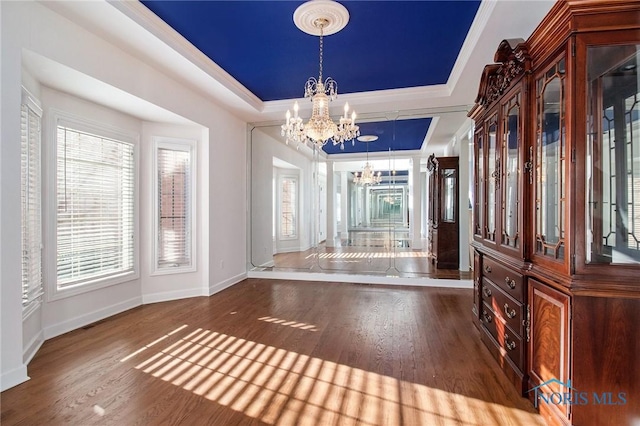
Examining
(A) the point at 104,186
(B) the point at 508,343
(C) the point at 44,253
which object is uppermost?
(A) the point at 104,186

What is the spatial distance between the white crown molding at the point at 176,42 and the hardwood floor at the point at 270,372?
120 inches

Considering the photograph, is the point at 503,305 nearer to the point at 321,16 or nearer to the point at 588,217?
the point at 588,217

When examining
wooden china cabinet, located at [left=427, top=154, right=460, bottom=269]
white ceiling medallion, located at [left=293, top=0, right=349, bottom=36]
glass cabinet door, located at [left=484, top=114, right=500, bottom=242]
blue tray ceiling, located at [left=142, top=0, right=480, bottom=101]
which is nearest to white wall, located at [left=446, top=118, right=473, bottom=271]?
wooden china cabinet, located at [left=427, top=154, right=460, bottom=269]

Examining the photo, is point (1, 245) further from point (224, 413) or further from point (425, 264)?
point (425, 264)

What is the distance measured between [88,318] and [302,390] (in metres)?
2.89

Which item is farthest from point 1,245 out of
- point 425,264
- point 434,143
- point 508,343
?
point 434,143

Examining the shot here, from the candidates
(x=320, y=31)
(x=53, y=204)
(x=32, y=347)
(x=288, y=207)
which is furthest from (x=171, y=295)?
(x=288, y=207)

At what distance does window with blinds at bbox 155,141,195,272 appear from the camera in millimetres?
4566

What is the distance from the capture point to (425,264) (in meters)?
6.81

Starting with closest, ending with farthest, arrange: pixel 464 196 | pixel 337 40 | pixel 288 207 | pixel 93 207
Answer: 1. pixel 337 40
2. pixel 93 207
3. pixel 464 196
4. pixel 288 207

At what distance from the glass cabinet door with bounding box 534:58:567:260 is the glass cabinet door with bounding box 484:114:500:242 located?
1.92 feet

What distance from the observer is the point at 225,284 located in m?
5.32

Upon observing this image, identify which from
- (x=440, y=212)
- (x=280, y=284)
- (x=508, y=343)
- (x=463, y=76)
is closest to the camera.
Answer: (x=508, y=343)

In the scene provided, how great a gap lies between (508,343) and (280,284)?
3884mm
